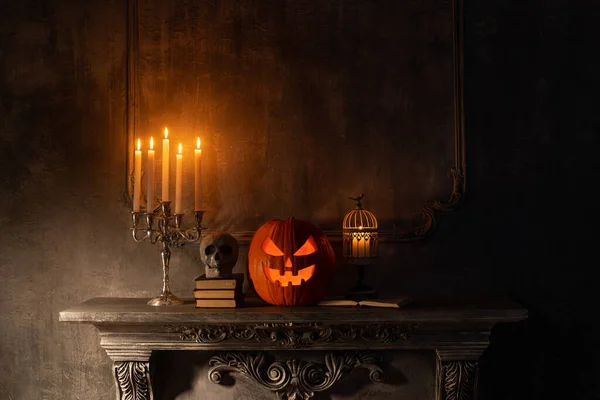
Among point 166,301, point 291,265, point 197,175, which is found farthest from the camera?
point 197,175

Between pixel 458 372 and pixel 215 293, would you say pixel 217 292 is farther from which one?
pixel 458 372

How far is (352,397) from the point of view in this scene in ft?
10.3

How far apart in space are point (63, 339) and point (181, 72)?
135cm

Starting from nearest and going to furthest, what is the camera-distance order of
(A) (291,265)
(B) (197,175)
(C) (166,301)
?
(A) (291,265) < (C) (166,301) < (B) (197,175)

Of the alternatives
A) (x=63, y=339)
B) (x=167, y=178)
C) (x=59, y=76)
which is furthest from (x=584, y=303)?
(x=59, y=76)

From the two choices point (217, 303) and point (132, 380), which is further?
point (132, 380)

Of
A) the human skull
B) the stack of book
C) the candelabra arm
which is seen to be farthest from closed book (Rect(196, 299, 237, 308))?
the candelabra arm

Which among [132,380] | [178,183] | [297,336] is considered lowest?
[132,380]

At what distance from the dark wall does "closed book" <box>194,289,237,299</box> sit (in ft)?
1.26

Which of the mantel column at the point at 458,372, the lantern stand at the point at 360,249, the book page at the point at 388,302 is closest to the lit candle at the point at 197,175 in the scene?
the lantern stand at the point at 360,249

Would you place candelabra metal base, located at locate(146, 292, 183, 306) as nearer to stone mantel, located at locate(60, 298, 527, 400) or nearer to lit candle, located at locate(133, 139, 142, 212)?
stone mantel, located at locate(60, 298, 527, 400)

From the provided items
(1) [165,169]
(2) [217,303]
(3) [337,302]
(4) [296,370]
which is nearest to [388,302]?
(3) [337,302]

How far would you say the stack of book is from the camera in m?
2.94

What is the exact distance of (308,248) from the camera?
2943 millimetres
